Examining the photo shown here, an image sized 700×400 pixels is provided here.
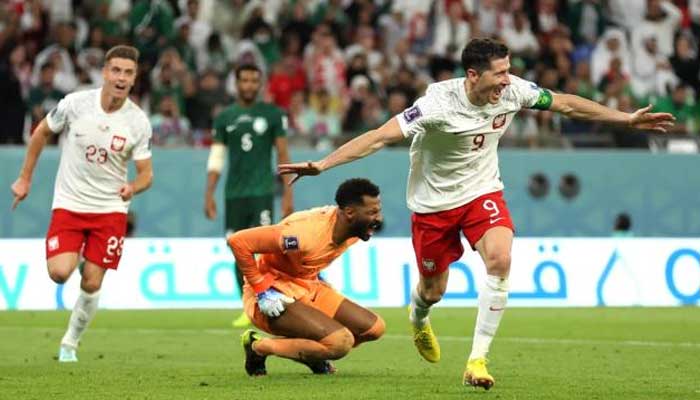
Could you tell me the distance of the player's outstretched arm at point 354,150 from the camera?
9.38 meters

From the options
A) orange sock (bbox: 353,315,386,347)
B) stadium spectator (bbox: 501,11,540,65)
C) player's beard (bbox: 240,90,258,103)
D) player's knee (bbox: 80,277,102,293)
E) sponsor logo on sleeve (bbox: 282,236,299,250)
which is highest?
stadium spectator (bbox: 501,11,540,65)

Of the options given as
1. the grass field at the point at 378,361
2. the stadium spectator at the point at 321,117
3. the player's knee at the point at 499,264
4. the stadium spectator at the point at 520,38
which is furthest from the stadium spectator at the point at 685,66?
the player's knee at the point at 499,264

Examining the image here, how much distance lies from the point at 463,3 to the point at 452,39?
2.76ft

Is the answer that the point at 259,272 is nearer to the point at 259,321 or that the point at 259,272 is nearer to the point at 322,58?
the point at 259,321

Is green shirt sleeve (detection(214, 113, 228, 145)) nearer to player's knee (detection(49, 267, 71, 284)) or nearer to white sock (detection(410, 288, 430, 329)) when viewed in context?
player's knee (detection(49, 267, 71, 284))

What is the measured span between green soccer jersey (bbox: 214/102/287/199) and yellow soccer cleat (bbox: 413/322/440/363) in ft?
14.6

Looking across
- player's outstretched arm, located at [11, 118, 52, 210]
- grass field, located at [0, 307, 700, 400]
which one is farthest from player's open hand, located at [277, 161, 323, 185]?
player's outstretched arm, located at [11, 118, 52, 210]

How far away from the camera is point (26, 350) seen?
43.3 ft

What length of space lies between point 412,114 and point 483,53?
0.63 meters

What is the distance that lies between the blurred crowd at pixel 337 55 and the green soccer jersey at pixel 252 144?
17.6 ft

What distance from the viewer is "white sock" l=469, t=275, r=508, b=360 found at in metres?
10.1

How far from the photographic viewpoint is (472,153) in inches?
423

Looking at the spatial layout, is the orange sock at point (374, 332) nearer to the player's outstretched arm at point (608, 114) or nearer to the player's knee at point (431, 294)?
the player's knee at point (431, 294)

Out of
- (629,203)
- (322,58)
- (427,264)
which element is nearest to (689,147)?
(629,203)
